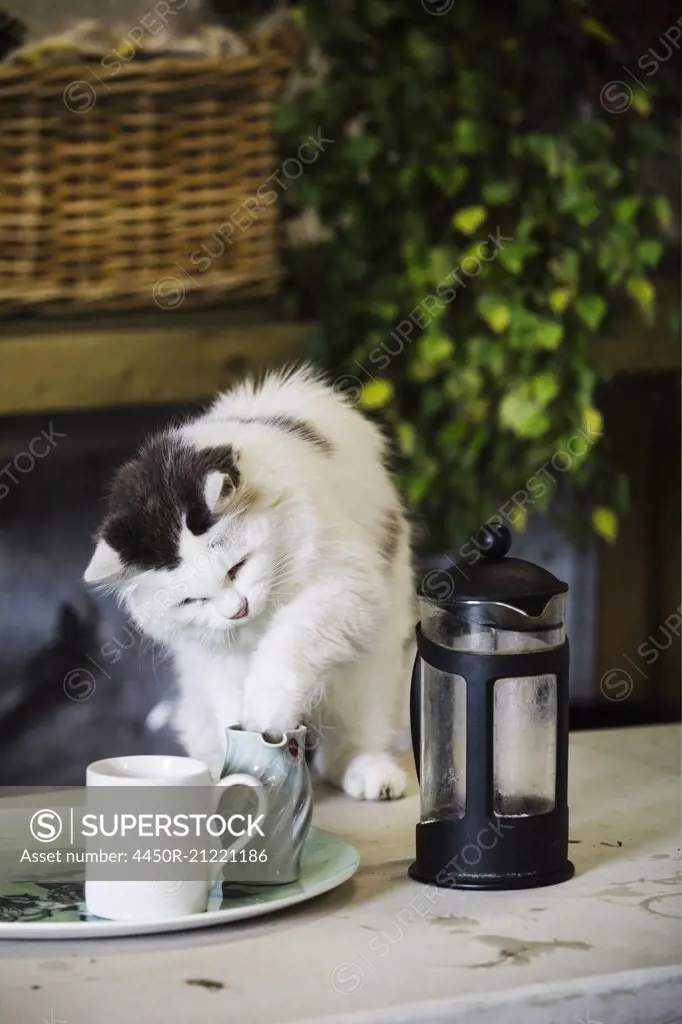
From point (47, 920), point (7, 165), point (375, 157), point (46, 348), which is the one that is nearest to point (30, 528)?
point (46, 348)

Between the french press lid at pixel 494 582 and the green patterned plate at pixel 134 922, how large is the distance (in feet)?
0.75

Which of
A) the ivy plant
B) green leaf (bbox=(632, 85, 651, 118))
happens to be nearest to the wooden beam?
the ivy plant

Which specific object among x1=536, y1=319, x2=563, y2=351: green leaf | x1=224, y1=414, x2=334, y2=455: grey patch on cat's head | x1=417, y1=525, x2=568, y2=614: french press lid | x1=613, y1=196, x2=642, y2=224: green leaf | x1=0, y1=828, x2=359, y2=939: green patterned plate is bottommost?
x1=0, y1=828, x2=359, y2=939: green patterned plate

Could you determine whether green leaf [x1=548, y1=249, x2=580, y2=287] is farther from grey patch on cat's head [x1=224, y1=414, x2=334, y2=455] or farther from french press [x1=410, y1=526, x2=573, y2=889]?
french press [x1=410, y1=526, x2=573, y2=889]

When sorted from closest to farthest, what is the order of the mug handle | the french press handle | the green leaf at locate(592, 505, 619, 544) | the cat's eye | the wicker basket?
1. the mug handle
2. the french press handle
3. the cat's eye
4. the wicker basket
5. the green leaf at locate(592, 505, 619, 544)

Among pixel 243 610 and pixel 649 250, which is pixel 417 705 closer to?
pixel 243 610

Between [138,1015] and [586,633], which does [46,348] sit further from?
[586,633]

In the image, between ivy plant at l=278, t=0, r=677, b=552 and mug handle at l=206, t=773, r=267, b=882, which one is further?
ivy plant at l=278, t=0, r=677, b=552

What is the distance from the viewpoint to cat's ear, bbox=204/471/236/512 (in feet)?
3.79

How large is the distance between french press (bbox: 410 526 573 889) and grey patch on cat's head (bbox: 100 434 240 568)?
226 mm

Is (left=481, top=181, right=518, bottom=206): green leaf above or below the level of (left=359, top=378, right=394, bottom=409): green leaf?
above

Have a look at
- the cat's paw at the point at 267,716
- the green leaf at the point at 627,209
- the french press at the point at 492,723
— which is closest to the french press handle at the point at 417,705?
the french press at the point at 492,723

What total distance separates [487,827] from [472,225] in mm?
1303

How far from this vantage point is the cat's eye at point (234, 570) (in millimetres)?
1199
